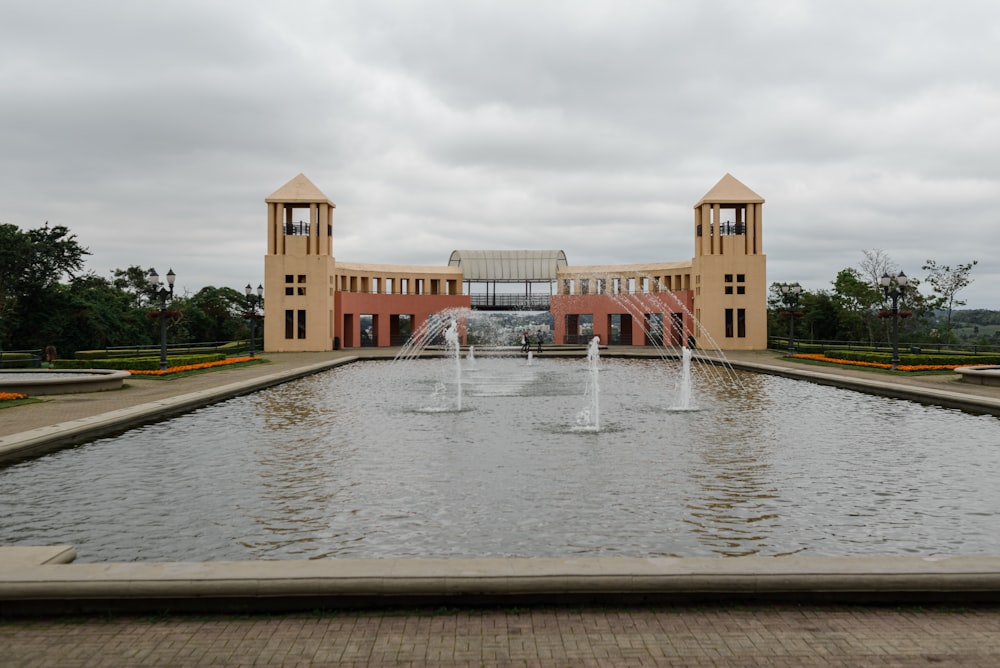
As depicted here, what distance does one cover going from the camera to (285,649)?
4301mm

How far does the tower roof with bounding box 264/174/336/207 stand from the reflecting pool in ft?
105

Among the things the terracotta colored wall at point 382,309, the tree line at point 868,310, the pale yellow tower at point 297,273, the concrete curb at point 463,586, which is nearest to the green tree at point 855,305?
the tree line at point 868,310

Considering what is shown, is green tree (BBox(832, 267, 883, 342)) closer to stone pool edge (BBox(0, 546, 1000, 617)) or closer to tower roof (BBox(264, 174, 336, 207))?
tower roof (BBox(264, 174, 336, 207))

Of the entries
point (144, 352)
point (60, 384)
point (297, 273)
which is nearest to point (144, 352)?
point (144, 352)

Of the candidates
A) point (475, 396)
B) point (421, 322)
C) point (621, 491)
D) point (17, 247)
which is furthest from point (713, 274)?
point (17, 247)

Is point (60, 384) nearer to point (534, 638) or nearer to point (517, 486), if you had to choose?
point (517, 486)

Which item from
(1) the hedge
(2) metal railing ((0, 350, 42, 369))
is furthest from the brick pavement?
(2) metal railing ((0, 350, 42, 369))

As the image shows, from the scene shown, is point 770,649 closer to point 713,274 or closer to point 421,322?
point 713,274

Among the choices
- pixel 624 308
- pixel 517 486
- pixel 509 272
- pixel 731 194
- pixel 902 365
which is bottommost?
pixel 517 486

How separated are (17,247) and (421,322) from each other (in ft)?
90.9

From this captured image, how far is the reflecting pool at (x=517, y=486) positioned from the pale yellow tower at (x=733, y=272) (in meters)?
30.4

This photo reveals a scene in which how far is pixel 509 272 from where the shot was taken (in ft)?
197

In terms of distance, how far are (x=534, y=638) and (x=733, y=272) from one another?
45337 mm

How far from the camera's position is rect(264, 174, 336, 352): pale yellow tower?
151ft
